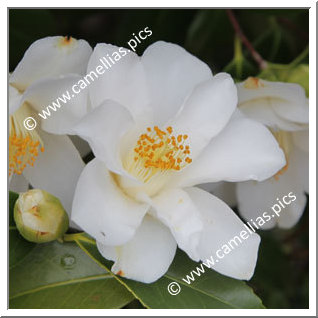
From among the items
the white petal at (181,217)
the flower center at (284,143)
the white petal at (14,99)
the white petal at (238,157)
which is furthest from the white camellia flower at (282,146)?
the white petal at (14,99)

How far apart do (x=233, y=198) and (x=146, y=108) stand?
326 mm

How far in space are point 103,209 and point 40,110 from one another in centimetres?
18

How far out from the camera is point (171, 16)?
1135 millimetres

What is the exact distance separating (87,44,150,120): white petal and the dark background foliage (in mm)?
143

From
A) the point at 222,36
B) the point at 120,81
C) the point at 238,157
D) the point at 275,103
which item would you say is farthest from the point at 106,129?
the point at 222,36

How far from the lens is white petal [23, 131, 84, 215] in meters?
0.80

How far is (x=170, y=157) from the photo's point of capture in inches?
30.9

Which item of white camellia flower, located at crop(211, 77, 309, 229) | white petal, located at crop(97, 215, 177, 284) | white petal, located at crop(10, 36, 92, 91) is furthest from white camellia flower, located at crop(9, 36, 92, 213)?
white camellia flower, located at crop(211, 77, 309, 229)

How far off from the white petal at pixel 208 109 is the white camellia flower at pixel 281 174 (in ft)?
0.49

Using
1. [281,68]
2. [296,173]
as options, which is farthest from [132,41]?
[296,173]

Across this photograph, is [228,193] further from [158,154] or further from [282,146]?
[158,154]

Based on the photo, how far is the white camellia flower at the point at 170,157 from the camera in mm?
726

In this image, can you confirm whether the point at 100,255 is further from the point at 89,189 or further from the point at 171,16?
the point at 171,16

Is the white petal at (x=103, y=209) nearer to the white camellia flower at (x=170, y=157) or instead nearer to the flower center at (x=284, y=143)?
the white camellia flower at (x=170, y=157)
